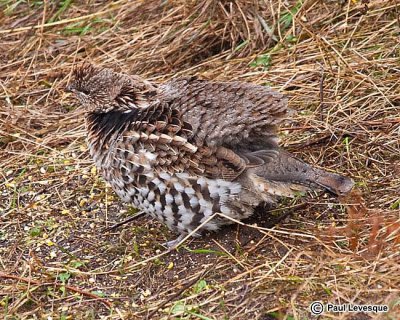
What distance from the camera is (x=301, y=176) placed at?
5.34 metres

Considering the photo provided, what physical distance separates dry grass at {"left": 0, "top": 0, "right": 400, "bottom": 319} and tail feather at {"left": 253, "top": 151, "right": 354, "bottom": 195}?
17 cm

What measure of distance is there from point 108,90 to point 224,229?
1269 mm

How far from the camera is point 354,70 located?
22.6ft

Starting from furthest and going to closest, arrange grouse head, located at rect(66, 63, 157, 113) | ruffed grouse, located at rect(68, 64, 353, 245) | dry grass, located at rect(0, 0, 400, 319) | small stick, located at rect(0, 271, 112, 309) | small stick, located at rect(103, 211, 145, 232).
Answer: small stick, located at rect(103, 211, 145, 232), grouse head, located at rect(66, 63, 157, 113), ruffed grouse, located at rect(68, 64, 353, 245), small stick, located at rect(0, 271, 112, 309), dry grass, located at rect(0, 0, 400, 319)

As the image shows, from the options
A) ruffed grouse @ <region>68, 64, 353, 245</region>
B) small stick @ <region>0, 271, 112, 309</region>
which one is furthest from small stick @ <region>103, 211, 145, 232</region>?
small stick @ <region>0, 271, 112, 309</region>

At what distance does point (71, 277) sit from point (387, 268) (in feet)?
6.62

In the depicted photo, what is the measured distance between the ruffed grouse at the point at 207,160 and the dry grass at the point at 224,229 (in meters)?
0.26

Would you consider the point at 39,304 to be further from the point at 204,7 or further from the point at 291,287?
the point at 204,7

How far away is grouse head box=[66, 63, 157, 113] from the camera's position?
5684 millimetres

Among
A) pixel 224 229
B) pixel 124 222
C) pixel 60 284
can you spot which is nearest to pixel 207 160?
pixel 224 229

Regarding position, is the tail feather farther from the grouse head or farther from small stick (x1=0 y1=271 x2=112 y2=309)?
small stick (x1=0 y1=271 x2=112 y2=309)

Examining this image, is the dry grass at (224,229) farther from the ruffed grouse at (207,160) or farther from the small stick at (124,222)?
the ruffed grouse at (207,160)

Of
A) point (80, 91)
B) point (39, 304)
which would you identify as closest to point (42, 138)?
point (80, 91)

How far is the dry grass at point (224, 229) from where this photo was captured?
4.86 meters
